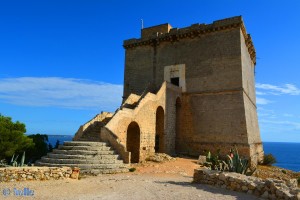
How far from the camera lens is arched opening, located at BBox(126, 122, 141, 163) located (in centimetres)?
1524

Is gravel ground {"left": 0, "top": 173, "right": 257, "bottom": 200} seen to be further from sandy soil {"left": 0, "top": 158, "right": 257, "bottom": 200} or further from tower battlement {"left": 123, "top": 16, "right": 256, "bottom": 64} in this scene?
tower battlement {"left": 123, "top": 16, "right": 256, "bottom": 64}

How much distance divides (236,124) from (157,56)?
8.89 meters

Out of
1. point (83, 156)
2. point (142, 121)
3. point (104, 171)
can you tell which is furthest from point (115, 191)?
point (142, 121)

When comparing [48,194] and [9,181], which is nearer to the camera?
[48,194]

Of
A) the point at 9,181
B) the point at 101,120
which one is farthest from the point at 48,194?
the point at 101,120

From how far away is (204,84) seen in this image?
1952cm

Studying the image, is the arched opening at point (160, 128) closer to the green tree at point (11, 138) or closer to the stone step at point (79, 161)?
the stone step at point (79, 161)

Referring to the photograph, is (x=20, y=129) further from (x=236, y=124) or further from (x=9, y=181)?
A: (x=236, y=124)

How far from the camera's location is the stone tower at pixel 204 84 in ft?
59.3

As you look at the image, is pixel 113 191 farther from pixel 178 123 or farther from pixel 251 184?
pixel 178 123

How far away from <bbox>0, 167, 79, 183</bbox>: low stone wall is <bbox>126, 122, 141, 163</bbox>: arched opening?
20.2 feet

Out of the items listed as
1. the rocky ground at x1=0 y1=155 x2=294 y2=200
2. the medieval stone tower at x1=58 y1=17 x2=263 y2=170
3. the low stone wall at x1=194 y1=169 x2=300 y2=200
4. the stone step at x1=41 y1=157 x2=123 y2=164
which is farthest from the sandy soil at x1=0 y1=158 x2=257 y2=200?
the medieval stone tower at x1=58 y1=17 x2=263 y2=170

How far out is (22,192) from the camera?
707 cm

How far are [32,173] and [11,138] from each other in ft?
42.4
